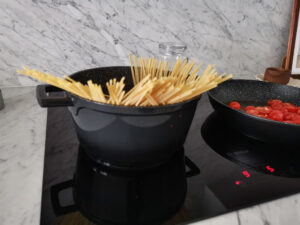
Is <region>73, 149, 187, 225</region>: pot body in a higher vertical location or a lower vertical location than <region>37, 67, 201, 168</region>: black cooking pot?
lower

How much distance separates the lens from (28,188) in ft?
1.60

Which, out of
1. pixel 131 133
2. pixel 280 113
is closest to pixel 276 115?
pixel 280 113

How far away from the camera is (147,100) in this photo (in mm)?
439

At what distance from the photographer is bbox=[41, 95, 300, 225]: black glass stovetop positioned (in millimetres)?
451

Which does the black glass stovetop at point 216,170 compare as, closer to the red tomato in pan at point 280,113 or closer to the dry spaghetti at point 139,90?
the red tomato in pan at point 280,113

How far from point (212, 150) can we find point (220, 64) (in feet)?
2.00

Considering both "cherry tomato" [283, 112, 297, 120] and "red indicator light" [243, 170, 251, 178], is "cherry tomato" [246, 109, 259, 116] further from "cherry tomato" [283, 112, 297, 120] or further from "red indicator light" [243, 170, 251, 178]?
"red indicator light" [243, 170, 251, 178]

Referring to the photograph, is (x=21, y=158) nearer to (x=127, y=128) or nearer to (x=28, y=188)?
(x=28, y=188)

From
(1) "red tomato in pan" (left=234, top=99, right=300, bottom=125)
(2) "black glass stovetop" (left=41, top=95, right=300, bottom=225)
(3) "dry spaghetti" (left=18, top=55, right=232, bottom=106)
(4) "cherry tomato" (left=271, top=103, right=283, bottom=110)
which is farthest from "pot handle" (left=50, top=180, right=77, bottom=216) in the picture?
(4) "cherry tomato" (left=271, top=103, right=283, bottom=110)

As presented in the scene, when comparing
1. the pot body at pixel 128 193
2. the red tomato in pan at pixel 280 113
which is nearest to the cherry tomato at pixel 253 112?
the red tomato in pan at pixel 280 113

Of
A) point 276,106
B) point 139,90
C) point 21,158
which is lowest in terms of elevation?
point 21,158

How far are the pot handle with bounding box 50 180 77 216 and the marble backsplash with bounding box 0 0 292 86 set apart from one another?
0.59 metres

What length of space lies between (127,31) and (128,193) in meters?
0.68

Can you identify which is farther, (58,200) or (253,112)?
(253,112)
